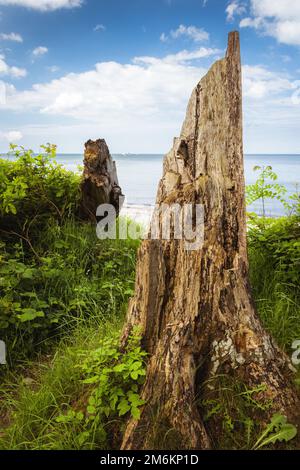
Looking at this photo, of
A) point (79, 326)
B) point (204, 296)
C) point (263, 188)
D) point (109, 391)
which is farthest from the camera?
point (263, 188)

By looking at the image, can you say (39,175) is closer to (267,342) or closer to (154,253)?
(154,253)

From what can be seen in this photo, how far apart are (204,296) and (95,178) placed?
3.10 m

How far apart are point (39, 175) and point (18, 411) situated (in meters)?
3.23

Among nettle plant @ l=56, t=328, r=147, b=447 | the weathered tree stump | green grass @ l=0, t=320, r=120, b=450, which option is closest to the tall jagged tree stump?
nettle plant @ l=56, t=328, r=147, b=447

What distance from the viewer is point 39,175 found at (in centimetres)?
522

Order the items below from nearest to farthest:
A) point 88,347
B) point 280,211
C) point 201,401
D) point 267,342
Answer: point 201,401
point 267,342
point 88,347
point 280,211

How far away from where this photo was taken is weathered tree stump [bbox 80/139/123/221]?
5.26 meters

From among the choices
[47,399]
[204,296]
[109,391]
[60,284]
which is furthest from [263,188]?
[47,399]

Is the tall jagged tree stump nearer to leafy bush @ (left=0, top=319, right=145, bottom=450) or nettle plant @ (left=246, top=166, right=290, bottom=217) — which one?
leafy bush @ (left=0, top=319, right=145, bottom=450)

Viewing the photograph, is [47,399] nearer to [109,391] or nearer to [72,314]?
[109,391]

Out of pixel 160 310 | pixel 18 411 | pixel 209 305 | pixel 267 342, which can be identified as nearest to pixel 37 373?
pixel 18 411

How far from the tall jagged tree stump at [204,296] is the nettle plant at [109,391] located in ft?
0.29

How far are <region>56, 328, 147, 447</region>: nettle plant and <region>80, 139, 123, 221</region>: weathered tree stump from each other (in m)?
2.96

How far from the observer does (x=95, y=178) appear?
17.3ft
